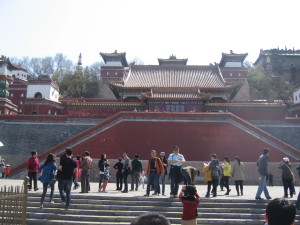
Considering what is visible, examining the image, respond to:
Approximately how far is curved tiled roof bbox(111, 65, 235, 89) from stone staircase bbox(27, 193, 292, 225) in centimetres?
1804

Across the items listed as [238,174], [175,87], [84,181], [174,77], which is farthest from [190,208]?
[174,77]

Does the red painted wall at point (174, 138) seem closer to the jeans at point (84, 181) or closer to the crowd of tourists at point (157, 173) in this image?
the crowd of tourists at point (157, 173)

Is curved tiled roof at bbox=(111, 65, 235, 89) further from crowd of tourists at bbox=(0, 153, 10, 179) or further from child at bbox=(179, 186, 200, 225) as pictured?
child at bbox=(179, 186, 200, 225)

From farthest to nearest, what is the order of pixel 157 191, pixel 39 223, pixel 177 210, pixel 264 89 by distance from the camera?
pixel 264 89, pixel 157 191, pixel 177 210, pixel 39 223

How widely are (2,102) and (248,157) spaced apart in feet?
72.0

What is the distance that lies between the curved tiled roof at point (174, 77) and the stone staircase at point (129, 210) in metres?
18.0

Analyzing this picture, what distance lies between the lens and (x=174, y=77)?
30312 mm

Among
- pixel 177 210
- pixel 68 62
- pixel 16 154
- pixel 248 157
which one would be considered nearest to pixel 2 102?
pixel 16 154

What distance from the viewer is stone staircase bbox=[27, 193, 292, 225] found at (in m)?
7.41

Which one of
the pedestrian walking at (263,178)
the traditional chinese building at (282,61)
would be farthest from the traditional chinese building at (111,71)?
the pedestrian walking at (263,178)

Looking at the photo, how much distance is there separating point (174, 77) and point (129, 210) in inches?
919

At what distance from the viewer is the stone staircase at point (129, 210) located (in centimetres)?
741

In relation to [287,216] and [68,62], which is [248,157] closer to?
[287,216]

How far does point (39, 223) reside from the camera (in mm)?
7344
